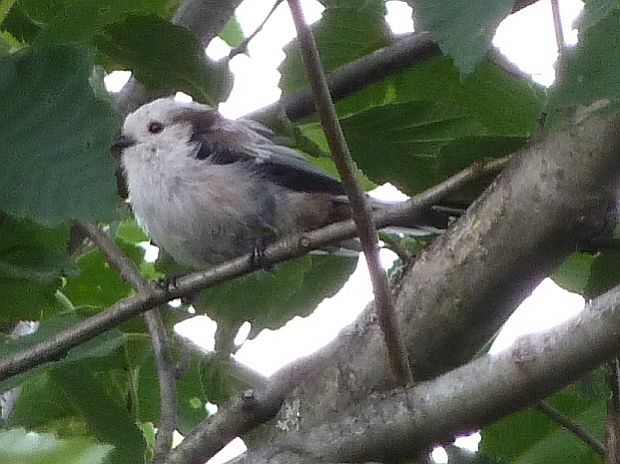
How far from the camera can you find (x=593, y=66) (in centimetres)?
73

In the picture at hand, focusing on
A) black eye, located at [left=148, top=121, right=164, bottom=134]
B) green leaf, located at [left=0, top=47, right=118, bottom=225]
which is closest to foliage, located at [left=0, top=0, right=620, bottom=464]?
green leaf, located at [left=0, top=47, right=118, bottom=225]

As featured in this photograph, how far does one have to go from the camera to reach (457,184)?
1.21 m

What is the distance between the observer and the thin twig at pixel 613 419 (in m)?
1.03

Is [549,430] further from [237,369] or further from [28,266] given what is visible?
[28,266]

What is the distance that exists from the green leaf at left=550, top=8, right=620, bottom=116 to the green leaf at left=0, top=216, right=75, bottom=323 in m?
0.84

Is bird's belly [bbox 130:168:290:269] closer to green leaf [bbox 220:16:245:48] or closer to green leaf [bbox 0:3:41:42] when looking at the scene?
green leaf [bbox 220:16:245:48]

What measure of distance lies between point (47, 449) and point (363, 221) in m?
0.58

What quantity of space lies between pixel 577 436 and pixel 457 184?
0.34 metres

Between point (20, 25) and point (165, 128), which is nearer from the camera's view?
point (20, 25)

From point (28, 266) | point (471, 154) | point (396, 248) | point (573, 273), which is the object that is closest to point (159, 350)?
point (28, 266)

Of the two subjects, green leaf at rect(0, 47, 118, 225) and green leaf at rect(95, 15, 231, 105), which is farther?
green leaf at rect(95, 15, 231, 105)

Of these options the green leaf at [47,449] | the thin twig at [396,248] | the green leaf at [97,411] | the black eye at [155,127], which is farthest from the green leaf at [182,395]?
the green leaf at [47,449]

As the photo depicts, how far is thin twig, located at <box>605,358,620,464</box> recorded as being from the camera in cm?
103

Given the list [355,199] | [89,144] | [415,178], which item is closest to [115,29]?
[89,144]
